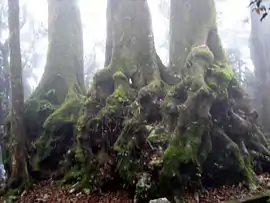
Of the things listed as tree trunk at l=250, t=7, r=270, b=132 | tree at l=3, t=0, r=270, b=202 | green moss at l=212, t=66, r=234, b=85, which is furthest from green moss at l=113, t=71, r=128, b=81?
tree trunk at l=250, t=7, r=270, b=132

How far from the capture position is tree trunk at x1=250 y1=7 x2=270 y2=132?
1474 cm

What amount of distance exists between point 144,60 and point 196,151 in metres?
3.29

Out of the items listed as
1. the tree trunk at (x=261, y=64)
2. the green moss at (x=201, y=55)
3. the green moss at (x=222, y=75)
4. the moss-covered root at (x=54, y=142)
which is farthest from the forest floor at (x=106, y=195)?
the tree trunk at (x=261, y=64)

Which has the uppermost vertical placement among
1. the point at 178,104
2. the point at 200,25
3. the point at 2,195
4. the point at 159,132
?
the point at 200,25

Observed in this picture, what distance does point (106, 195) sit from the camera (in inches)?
251

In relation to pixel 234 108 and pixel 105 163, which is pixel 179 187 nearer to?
pixel 105 163

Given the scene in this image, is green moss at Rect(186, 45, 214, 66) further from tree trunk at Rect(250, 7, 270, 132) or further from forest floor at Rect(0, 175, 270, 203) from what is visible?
tree trunk at Rect(250, 7, 270, 132)

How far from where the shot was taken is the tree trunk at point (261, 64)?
1474 centimetres

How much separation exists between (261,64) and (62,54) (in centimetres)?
1049

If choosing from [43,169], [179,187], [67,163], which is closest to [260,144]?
[179,187]

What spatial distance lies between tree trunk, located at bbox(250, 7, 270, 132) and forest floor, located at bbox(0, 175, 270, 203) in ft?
28.1

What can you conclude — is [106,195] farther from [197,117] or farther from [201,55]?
[201,55]

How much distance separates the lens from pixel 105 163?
6.71 meters

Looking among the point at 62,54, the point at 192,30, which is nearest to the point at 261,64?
the point at 192,30
